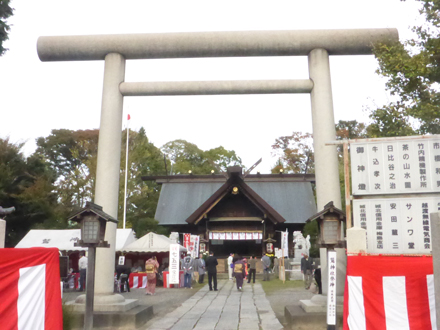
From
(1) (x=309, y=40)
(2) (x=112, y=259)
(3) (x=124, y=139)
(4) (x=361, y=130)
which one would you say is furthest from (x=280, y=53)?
(4) (x=361, y=130)

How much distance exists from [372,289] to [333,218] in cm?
244

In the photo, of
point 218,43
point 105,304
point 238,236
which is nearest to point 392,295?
point 105,304

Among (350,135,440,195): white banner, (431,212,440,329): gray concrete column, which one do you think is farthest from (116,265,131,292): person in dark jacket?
(431,212,440,329): gray concrete column

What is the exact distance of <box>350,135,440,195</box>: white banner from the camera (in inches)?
284

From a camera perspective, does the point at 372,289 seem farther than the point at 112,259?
No

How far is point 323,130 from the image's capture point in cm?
877

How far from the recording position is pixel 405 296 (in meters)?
4.93

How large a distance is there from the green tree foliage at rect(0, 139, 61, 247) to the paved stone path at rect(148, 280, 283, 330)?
1359 centimetres

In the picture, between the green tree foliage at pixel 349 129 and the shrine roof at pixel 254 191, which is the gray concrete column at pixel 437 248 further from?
the green tree foliage at pixel 349 129

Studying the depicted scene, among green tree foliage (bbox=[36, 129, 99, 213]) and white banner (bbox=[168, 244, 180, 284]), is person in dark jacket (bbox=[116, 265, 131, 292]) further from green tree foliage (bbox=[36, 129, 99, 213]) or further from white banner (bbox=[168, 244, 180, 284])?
green tree foliage (bbox=[36, 129, 99, 213])

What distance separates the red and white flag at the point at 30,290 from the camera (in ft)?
14.6

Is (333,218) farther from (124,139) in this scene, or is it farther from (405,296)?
(124,139)

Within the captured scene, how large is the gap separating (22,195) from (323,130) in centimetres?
2019

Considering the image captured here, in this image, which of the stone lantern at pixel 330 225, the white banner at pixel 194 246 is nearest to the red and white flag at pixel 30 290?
the stone lantern at pixel 330 225
